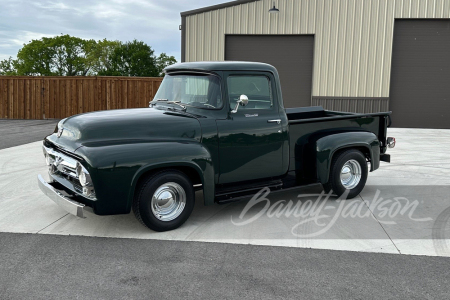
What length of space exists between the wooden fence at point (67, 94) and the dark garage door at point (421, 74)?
10.3 m

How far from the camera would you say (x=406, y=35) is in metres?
17.1

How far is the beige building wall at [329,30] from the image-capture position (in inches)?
670

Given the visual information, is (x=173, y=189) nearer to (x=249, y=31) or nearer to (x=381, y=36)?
(x=249, y=31)

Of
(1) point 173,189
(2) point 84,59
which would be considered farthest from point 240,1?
(2) point 84,59

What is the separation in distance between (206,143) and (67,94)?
1721 cm

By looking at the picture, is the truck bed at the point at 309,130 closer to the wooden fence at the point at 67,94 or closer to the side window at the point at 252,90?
the side window at the point at 252,90

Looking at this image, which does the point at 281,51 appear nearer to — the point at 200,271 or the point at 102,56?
the point at 200,271

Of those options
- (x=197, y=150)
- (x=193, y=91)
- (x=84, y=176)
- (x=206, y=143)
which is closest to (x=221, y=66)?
(x=193, y=91)

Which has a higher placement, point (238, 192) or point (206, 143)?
point (206, 143)

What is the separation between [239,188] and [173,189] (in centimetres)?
95

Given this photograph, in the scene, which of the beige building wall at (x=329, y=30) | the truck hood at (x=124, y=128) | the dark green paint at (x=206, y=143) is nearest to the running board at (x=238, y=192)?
the dark green paint at (x=206, y=143)

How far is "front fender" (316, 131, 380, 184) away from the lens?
595cm

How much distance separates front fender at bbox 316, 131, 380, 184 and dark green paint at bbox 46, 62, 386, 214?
0.01 metres

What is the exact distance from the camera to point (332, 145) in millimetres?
5996
